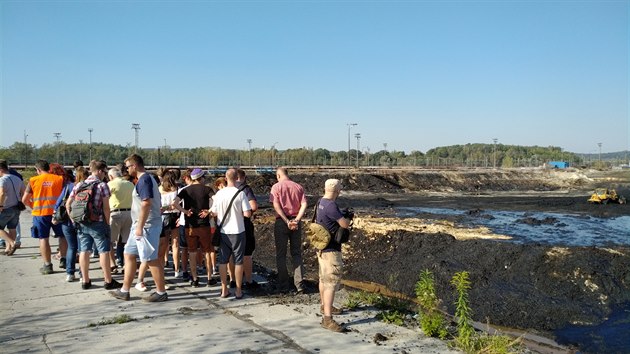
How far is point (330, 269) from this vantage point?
580 cm

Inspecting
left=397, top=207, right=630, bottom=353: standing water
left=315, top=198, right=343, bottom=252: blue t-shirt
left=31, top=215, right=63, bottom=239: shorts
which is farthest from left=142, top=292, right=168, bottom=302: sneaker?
left=397, top=207, right=630, bottom=353: standing water

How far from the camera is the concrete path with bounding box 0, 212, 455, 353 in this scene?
16.7ft

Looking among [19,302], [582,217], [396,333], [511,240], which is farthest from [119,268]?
[582,217]

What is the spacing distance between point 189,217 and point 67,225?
192 cm

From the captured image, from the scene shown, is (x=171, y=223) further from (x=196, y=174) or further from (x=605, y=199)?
(x=605, y=199)

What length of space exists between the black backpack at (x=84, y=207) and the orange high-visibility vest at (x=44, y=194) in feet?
5.00

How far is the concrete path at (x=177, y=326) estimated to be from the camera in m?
5.10

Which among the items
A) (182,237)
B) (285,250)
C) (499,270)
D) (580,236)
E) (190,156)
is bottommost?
(580,236)

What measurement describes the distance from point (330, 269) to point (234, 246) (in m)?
1.69

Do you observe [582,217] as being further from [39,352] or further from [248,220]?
[39,352]

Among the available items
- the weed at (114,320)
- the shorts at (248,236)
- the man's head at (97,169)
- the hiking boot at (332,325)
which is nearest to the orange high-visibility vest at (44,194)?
the man's head at (97,169)

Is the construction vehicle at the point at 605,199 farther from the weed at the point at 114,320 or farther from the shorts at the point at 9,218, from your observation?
the weed at the point at 114,320

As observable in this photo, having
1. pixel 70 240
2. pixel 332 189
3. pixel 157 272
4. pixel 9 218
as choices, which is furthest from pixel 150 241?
pixel 9 218

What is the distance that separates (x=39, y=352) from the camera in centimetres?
488
